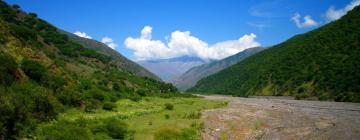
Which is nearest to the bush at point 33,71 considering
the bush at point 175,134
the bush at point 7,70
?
the bush at point 7,70

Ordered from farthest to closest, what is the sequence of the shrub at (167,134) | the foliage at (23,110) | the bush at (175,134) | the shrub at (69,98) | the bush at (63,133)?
1. the shrub at (69,98)
2. the bush at (175,134)
3. the shrub at (167,134)
4. the foliage at (23,110)
5. the bush at (63,133)

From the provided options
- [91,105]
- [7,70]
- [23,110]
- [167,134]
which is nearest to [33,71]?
[7,70]

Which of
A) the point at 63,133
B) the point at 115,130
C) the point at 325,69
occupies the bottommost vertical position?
the point at 115,130

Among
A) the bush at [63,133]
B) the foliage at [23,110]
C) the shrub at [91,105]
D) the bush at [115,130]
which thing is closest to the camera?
the bush at [63,133]

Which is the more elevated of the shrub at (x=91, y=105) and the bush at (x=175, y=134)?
the shrub at (x=91, y=105)

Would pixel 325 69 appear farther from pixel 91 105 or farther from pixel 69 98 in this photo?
pixel 69 98

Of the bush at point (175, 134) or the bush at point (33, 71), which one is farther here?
the bush at point (33, 71)

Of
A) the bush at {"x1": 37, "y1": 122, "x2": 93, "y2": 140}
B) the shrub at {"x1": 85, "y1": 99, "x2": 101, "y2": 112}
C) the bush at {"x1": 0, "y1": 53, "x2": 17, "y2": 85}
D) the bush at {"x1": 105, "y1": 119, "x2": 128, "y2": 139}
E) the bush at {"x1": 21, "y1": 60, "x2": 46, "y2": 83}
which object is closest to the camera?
the bush at {"x1": 37, "y1": 122, "x2": 93, "y2": 140}

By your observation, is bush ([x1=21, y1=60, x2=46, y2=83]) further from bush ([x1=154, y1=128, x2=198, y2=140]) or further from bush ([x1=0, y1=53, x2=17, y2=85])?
bush ([x1=154, y1=128, x2=198, y2=140])

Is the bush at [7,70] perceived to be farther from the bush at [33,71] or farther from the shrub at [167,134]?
the shrub at [167,134]

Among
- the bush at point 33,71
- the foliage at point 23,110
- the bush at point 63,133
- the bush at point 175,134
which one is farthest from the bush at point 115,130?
the bush at point 33,71

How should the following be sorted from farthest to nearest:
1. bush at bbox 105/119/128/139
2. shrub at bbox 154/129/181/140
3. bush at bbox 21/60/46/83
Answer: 1. bush at bbox 21/60/46/83
2. shrub at bbox 154/129/181/140
3. bush at bbox 105/119/128/139

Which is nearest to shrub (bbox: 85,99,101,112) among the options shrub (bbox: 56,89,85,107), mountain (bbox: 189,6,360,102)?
shrub (bbox: 56,89,85,107)

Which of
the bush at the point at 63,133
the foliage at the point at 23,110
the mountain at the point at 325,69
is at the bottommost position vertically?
the bush at the point at 63,133
